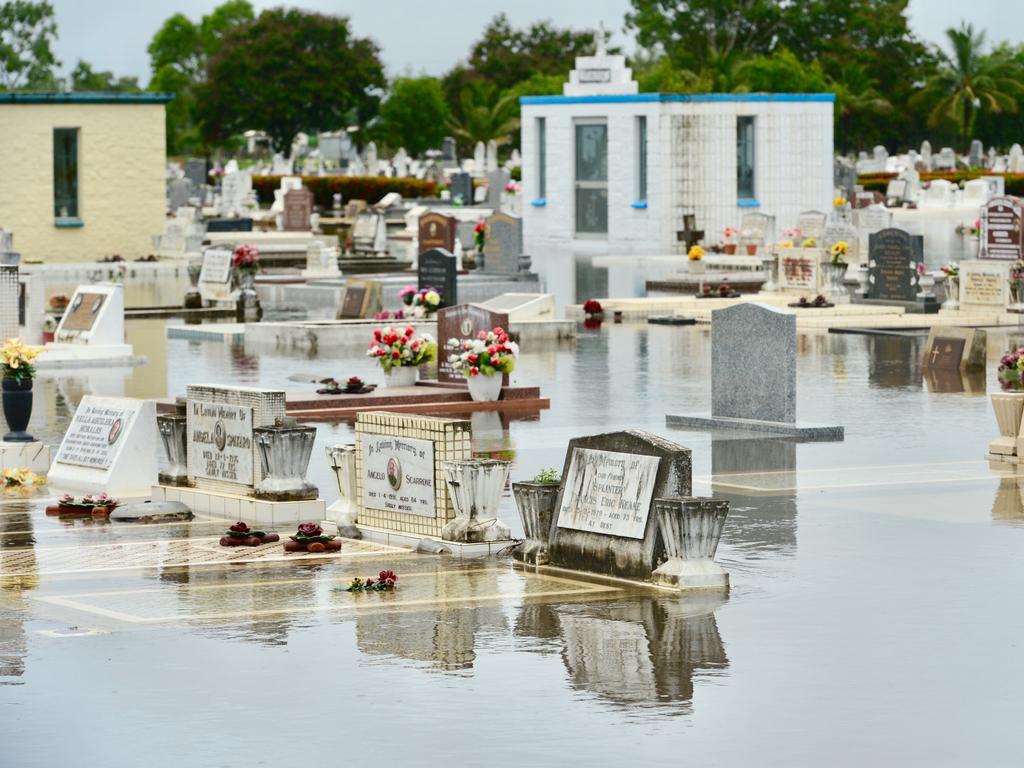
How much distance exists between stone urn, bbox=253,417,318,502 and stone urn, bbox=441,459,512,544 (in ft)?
6.08

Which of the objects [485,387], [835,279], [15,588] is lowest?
[15,588]

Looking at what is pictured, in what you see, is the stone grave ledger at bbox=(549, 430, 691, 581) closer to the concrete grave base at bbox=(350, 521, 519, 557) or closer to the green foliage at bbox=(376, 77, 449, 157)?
the concrete grave base at bbox=(350, 521, 519, 557)

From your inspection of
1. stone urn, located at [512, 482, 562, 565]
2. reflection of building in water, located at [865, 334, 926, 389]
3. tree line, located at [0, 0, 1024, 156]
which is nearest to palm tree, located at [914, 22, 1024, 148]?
tree line, located at [0, 0, 1024, 156]

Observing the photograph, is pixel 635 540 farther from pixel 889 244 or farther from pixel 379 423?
pixel 889 244

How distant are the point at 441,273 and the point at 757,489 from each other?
55.1 feet

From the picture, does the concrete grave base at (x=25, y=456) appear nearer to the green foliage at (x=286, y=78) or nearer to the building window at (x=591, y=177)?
the building window at (x=591, y=177)

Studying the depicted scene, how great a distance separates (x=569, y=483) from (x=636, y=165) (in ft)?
144

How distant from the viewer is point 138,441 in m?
18.2

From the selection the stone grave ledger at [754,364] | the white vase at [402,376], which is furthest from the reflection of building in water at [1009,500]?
the white vase at [402,376]

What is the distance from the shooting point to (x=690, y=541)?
13258 millimetres

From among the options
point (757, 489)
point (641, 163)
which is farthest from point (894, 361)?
point (641, 163)

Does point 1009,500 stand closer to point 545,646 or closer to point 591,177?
point 545,646

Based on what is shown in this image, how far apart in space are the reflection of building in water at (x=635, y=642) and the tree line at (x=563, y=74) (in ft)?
271

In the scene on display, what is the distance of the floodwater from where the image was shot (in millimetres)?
9625
